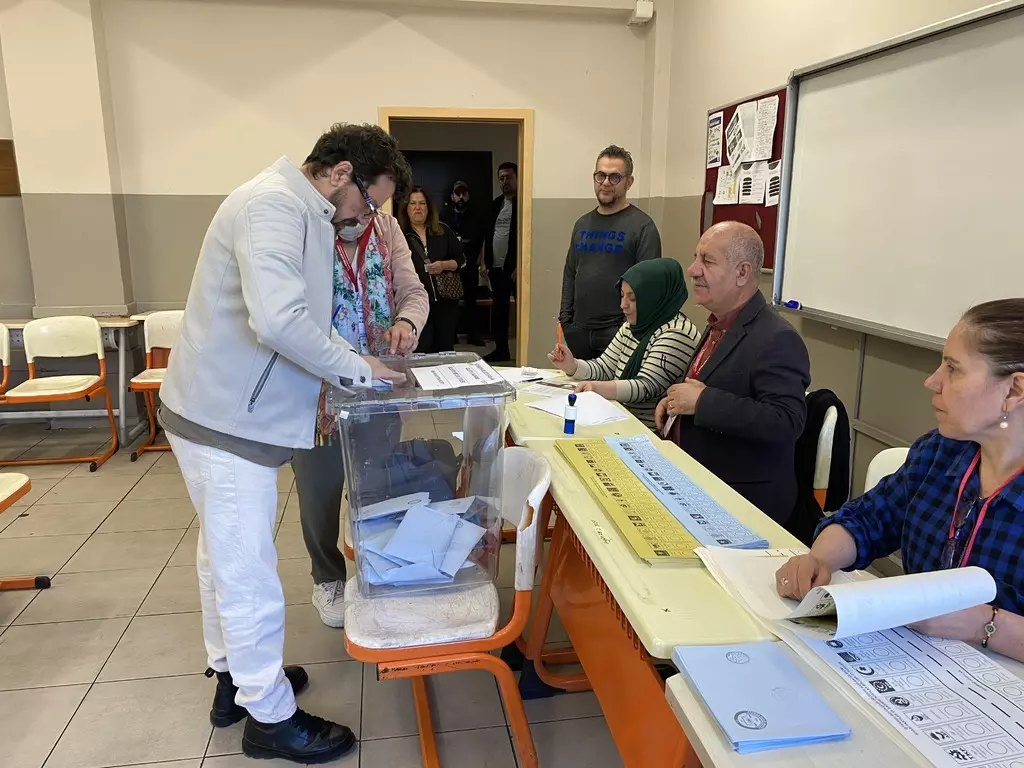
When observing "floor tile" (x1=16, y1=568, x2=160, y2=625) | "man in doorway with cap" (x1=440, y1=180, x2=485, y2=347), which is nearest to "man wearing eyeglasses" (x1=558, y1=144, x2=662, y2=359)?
"floor tile" (x1=16, y1=568, x2=160, y2=625)

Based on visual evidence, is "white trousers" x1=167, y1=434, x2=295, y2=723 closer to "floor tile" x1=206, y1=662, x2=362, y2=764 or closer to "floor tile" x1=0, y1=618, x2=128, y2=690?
"floor tile" x1=206, y1=662, x2=362, y2=764

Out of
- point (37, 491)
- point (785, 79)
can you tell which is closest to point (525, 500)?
point (785, 79)

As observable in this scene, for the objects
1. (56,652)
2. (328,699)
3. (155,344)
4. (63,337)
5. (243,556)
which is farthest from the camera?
(155,344)

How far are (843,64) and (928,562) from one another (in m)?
2.20

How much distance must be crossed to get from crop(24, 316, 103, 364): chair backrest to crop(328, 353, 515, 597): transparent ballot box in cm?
307

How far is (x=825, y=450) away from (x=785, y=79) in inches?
78.0

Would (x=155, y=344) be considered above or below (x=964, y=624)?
below

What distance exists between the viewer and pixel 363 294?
2102 mm

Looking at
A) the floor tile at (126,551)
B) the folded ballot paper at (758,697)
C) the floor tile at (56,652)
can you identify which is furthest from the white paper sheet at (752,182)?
the floor tile at (56,652)

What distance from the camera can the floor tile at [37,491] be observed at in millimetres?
3439

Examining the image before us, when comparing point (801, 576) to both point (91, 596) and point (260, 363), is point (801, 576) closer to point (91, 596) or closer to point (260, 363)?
point (260, 363)

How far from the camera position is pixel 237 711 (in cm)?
193

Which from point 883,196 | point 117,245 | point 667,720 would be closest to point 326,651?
point 667,720

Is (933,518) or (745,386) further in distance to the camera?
(745,386)
